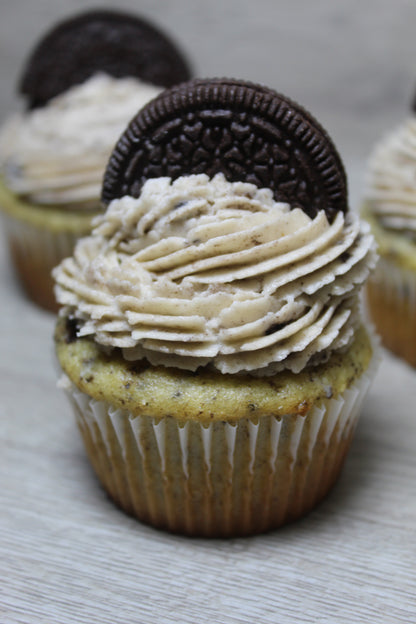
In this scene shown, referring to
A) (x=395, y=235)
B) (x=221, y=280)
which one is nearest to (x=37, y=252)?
(x=395, y=235)

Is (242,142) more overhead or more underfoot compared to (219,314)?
more overhead

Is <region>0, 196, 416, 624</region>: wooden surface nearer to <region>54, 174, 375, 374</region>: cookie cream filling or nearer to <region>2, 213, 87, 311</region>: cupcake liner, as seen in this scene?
<region>54, 174, 375, 374</region>: cookie cream filling

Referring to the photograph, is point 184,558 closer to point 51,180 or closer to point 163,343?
point 163,343

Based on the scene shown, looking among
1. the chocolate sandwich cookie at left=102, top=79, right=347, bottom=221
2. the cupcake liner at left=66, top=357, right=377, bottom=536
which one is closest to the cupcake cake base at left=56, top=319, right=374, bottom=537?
the cupcake liner at left=66, top=357, right=377, bottom=536

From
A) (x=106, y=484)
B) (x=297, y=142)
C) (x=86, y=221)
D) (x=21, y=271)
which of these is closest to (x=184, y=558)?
(x=106, y=484)

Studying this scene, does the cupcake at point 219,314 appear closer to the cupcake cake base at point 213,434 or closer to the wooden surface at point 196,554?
the cupcake cake base at point 213,434

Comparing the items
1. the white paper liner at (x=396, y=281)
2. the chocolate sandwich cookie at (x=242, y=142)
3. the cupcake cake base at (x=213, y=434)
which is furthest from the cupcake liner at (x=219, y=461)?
the white paper liner at (x=396, y=281)

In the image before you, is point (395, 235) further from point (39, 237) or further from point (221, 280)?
point (39, 237)
